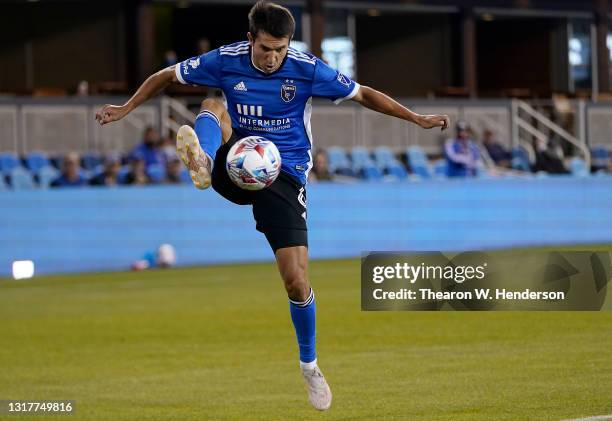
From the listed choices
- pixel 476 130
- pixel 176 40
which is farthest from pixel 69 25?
pixel 476 130

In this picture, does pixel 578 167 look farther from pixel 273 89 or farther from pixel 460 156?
pixel 273 89

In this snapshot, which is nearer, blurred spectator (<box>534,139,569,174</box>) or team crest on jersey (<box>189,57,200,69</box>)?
team crest on jersey (<box>189,57,200,69</box>)

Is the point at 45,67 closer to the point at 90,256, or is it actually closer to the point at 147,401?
the point at 90,256

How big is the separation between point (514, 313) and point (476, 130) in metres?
17.4

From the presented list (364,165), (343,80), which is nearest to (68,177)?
(364,165)

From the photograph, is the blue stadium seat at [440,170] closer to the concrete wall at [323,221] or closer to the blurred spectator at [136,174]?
the concrete wall at [323,221]

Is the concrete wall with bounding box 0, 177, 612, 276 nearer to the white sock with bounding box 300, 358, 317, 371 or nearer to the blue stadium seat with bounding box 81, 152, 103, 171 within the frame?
the blue stadium seat with bounding box 81, 152, 103, 171

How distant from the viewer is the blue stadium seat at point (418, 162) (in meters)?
29.8

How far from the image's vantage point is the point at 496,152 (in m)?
31.2

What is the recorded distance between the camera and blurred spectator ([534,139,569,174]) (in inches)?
1171

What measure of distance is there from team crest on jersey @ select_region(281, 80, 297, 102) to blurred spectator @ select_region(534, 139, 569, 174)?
69.8ft

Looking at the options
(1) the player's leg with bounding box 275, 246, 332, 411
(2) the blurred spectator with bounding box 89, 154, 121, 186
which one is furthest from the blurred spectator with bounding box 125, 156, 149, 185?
(1) the player's leg with bounding box 275, 246, 332, 411

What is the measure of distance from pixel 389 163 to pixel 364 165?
109cm
